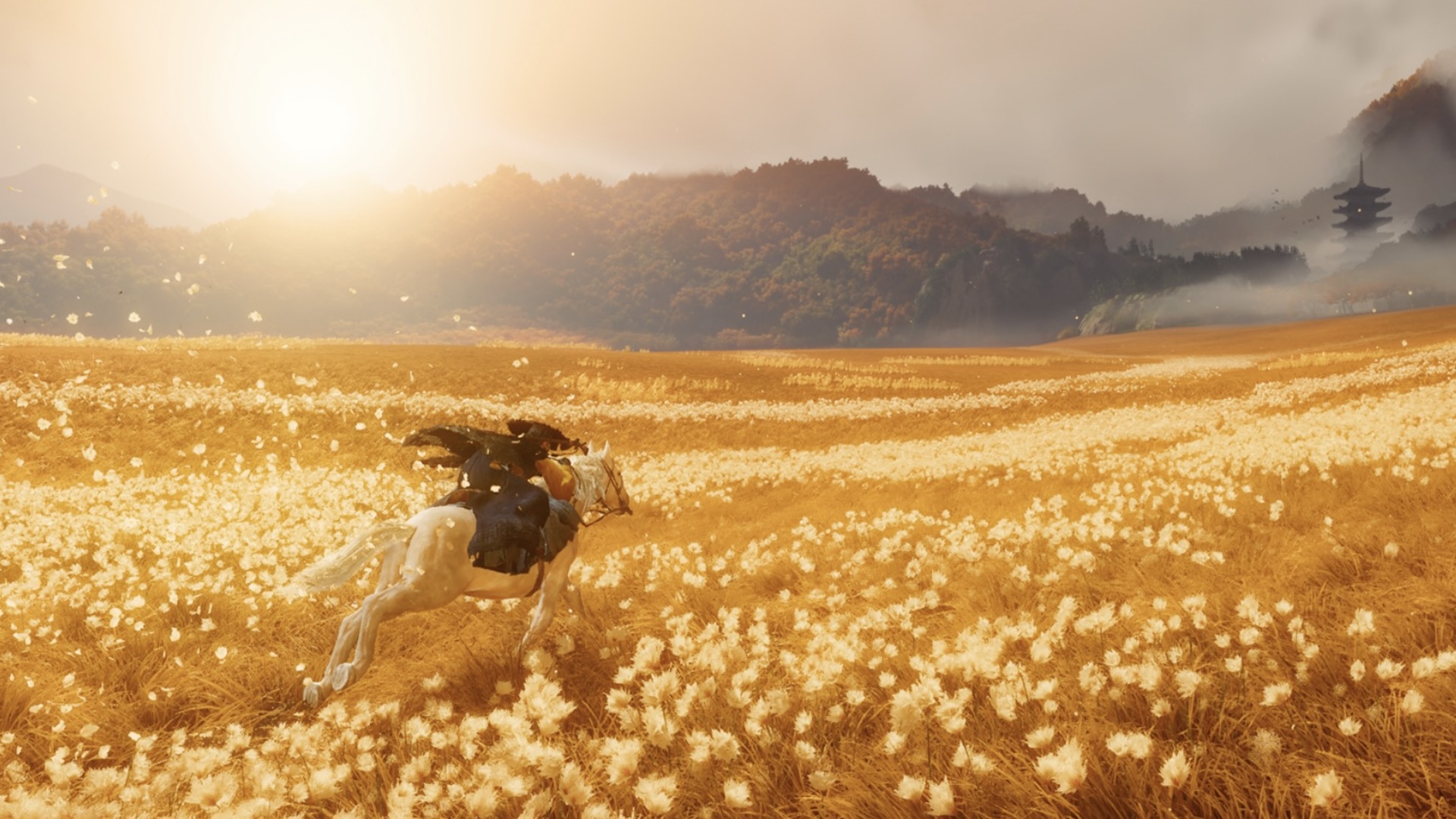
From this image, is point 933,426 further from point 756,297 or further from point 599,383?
point 756,297

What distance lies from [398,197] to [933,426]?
181160 millimetres

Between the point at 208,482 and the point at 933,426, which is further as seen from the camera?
the point at 933,426

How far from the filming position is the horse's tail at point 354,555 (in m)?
4.86

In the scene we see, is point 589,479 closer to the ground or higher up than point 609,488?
higher up

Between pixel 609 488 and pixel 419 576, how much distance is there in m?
2.18

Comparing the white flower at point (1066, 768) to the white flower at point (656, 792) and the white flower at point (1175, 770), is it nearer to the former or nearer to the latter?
the white flower at point (1175, 770)

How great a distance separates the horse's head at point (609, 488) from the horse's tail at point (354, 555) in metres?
1.81

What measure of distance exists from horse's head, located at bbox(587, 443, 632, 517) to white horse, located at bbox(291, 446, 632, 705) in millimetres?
1100

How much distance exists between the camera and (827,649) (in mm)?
4578

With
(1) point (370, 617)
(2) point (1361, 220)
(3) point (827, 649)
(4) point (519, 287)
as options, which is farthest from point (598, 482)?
(2) point (1361, 220)

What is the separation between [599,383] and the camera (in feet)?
110

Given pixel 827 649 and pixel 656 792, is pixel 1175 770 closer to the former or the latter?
pixel 656 792

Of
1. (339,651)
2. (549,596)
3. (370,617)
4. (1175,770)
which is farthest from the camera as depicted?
(549,596)

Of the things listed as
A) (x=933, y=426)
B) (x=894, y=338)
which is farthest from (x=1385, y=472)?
(x=894, y=338)
